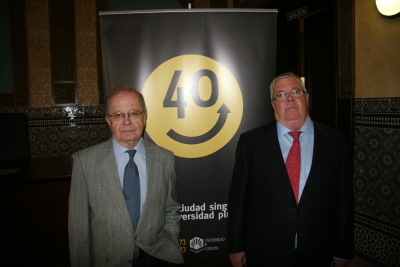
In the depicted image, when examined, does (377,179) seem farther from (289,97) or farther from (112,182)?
(112,182)

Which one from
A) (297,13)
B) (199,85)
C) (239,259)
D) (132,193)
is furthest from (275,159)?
(297,13)

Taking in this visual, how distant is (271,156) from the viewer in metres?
1.32

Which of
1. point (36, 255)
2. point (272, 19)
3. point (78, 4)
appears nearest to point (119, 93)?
point (272, 19)

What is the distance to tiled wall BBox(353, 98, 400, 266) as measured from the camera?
2.05m

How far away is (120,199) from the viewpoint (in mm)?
1193

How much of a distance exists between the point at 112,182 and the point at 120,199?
8 centimetres

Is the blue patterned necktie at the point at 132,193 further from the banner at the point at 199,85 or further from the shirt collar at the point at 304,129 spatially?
the shirt collar at the point at 304,129

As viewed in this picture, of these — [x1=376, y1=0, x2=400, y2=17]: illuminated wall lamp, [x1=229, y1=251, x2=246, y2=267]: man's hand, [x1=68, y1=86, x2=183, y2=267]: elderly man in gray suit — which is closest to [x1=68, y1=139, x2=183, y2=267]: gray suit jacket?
[x1=68, y1=86, x2=183, y2=267]: elderly man in gray suit

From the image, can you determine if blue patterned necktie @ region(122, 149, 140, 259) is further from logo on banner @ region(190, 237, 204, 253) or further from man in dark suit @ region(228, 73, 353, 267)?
logo on banner @ region(190, 237, 204, 253)

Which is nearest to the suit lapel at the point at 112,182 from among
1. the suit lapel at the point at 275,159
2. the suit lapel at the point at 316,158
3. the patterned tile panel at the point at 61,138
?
the suit lapel at the point at 275,159

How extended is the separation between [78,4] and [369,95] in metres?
3.82

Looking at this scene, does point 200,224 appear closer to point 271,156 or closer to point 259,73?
point 271,156

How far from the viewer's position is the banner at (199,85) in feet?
5.97

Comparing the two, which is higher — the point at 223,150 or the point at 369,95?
the point at 369,95
